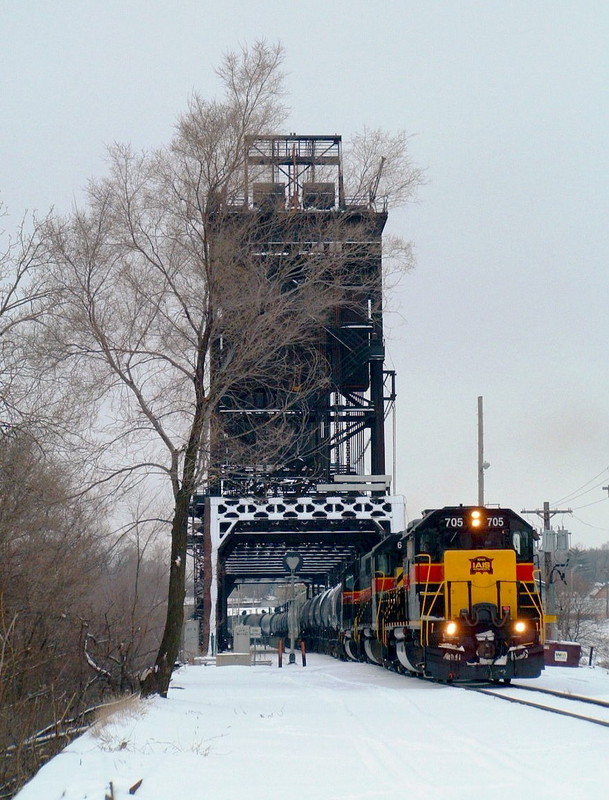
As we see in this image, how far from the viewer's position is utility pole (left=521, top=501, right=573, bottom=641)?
93.2 ft

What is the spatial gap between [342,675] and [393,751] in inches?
512

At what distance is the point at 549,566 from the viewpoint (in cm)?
4025

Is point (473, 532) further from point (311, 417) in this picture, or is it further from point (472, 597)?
point (311, 417)

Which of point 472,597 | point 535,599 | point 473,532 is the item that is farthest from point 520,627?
point 473,532

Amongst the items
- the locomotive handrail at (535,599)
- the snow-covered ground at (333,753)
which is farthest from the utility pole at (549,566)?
the snow-covered ground at (333,753)

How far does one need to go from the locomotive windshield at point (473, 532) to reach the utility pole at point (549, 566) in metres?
1.72

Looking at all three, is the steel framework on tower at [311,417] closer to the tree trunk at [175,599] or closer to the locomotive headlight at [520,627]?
the tree trunk at [175,599]

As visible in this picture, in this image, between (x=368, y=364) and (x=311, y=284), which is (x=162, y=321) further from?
(x=368, y=364)

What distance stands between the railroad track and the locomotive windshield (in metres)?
2.57

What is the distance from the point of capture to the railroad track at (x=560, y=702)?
1116 cm

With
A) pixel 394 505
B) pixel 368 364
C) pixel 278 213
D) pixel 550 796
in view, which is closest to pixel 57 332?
pixel 278 213

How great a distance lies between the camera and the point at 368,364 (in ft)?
143

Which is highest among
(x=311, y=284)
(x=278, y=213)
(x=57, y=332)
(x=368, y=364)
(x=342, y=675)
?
(x=368, y=364)

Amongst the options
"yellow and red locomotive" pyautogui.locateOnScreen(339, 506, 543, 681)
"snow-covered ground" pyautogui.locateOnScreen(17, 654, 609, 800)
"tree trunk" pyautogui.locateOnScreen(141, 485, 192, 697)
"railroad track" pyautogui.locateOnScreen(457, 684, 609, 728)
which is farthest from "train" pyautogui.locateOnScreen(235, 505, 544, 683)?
"tree trunk" pyautogui.locateOnScreen(141, 485, 192, 697)
